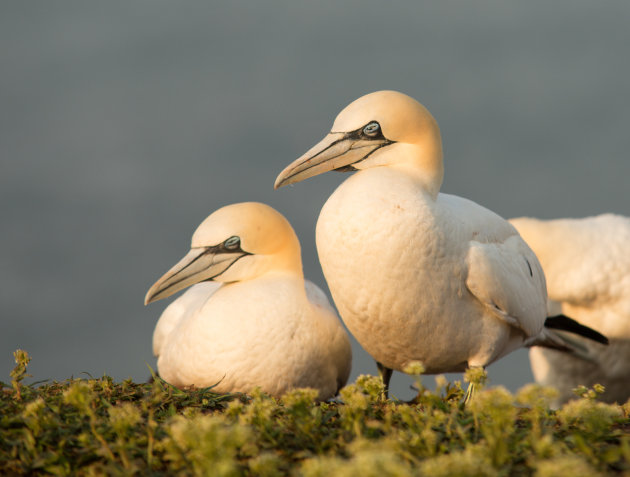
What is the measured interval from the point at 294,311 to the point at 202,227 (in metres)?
1.12

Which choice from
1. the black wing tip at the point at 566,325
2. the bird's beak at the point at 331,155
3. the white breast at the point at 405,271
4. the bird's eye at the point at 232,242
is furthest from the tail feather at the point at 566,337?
the bird's eye at the point at 232,242

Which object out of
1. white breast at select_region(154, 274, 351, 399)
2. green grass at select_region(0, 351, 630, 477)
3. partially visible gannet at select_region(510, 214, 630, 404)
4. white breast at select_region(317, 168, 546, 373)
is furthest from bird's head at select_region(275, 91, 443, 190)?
partially visible gannet at select_region(510, 214, 630, 404)

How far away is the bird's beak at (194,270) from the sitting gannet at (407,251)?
3.78ft

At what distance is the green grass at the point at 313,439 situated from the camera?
2.64 metres

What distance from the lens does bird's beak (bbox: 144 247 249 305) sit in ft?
21.0

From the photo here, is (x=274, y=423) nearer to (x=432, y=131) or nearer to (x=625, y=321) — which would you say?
(x=432, y=131)

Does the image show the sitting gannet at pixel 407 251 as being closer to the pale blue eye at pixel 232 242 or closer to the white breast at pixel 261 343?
the white breast at pixel 261 343

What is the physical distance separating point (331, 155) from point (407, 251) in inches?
37.6

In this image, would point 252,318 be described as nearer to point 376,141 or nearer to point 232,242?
point 232,242

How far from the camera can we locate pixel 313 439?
337 centimetres

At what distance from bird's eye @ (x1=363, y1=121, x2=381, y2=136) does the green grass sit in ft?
7.07

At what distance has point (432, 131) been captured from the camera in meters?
5.68

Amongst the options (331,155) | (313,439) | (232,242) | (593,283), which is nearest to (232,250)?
(232,242)

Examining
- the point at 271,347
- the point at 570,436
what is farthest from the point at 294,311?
the point at 570,436
